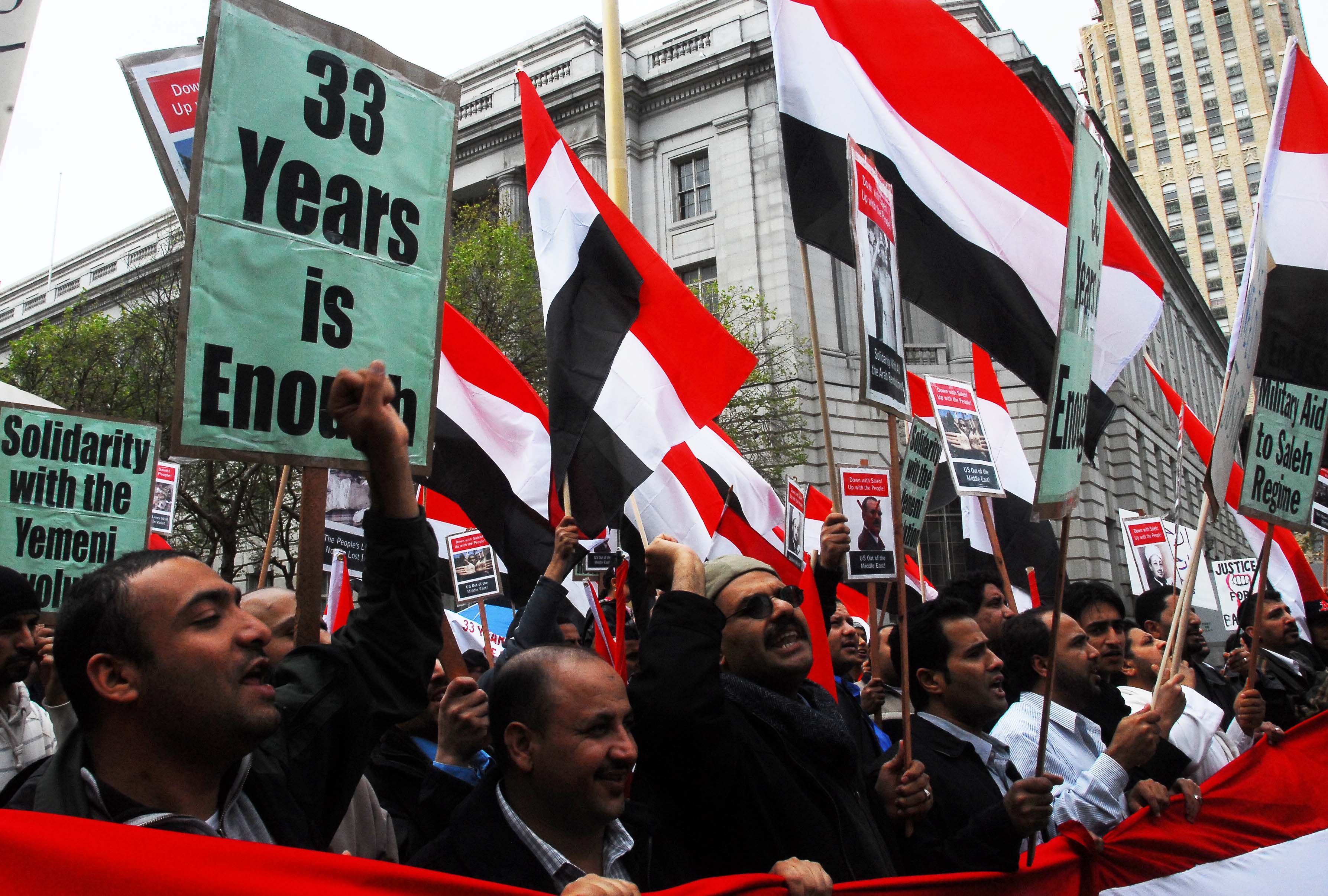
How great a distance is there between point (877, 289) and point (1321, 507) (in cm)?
574

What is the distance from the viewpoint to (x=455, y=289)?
19875 mm

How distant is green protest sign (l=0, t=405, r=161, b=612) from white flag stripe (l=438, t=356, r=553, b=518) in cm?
146

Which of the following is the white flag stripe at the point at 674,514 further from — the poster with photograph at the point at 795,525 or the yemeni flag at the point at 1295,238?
the yemeni flag at the point at 1295,238

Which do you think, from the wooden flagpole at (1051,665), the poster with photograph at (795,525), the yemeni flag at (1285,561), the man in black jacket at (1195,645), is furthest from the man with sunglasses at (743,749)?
the yemeni flag at (1285,561)

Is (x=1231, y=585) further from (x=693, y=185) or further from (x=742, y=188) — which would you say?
(x=693, y=185)

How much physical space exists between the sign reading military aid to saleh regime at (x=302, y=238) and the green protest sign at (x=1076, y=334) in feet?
5.81

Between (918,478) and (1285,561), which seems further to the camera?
(1285,561)

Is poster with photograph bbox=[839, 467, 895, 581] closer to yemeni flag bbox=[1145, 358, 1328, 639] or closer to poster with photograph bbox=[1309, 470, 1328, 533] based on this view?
yemeni flag bbox=[1145, 358, 1328, 639]

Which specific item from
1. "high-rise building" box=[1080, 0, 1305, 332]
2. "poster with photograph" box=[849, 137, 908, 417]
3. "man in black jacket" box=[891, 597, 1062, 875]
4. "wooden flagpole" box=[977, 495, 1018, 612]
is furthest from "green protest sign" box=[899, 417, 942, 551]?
"high-rise building" box=[1080, 0, 1305, 332]

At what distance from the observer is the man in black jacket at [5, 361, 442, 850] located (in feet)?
6.05

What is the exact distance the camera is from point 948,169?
439 centimetres

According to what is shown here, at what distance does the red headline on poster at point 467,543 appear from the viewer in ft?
23.5

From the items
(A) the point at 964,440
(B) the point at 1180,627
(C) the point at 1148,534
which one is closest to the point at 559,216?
(A) the point at 964,440

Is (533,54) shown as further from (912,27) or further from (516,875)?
(516,875)
